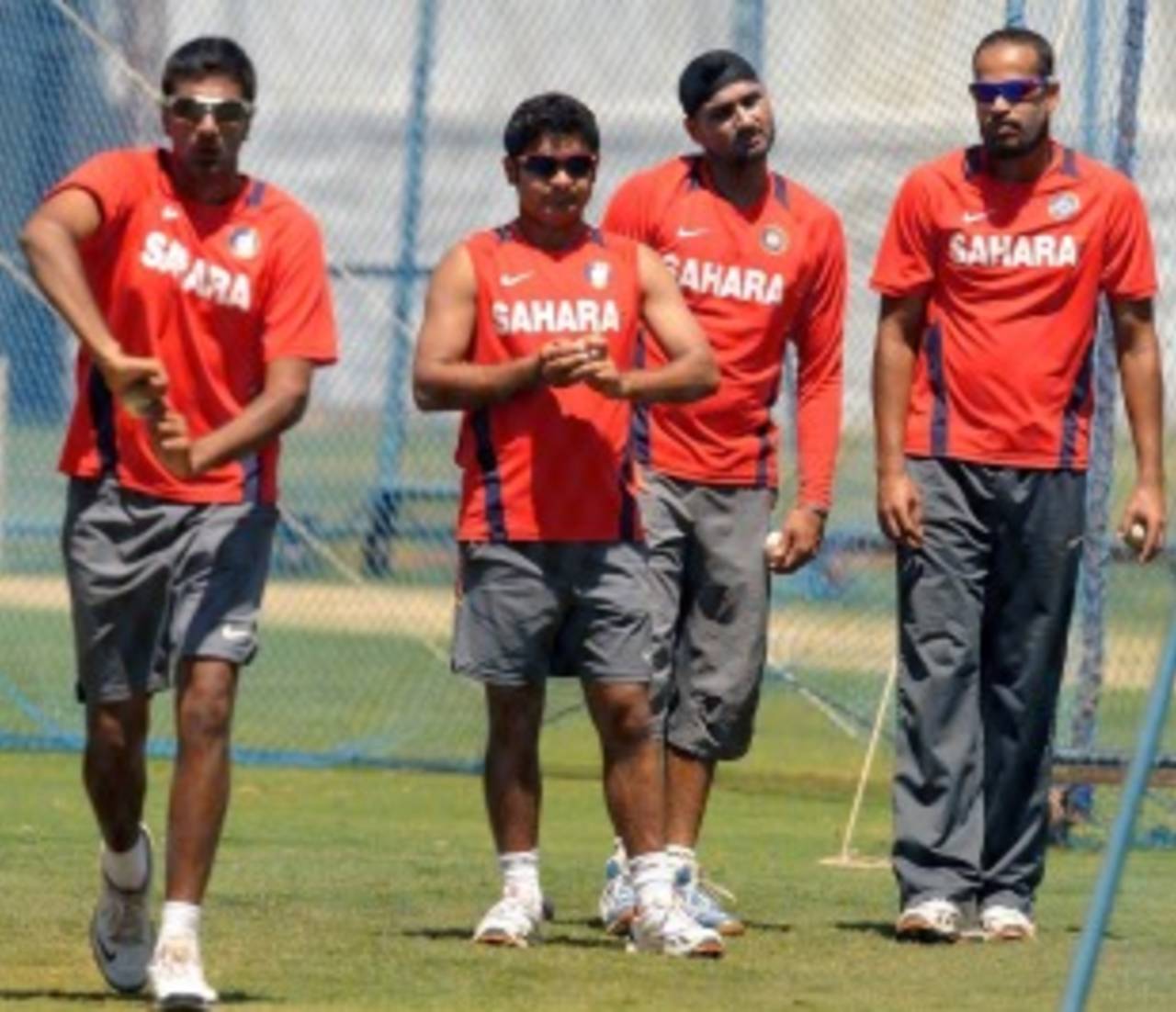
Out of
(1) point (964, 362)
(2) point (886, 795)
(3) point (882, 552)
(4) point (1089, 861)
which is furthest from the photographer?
(3) point (882, 552)

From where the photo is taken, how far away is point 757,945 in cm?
1091

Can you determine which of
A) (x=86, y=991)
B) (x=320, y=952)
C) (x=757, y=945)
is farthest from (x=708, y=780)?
(x=86, y=991)

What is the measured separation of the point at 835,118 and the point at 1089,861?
12.9ft

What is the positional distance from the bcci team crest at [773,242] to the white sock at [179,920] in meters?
2.92

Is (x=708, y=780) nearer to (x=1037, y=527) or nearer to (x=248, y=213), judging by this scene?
(x=1037, y=527)

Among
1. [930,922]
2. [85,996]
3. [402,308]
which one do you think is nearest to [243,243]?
[85,996]

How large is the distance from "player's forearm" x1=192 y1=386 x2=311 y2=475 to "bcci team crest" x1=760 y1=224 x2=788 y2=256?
7.34 ft

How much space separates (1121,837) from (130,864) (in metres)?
3.03

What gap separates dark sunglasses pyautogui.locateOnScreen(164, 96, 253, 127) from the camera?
31.2 feet

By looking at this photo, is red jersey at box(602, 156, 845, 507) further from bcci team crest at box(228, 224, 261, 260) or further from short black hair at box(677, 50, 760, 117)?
bcci team crest at box(228, 224, 261, 260)

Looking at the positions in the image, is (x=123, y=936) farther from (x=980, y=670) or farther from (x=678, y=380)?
(x=980, y=670)

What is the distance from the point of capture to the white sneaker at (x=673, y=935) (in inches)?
412

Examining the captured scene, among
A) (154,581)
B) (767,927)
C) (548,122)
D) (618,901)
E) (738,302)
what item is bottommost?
(767,927)

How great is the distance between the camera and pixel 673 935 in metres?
10.5
